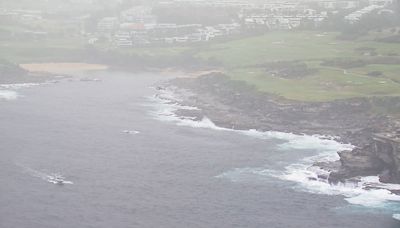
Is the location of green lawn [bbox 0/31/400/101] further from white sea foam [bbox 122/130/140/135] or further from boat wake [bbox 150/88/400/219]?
white sea foam [bbox 122/130/140/135]

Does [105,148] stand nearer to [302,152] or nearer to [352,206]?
[302,152]

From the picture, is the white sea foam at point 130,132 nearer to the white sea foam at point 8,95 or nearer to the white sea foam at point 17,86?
the white sea foam at point 8,95

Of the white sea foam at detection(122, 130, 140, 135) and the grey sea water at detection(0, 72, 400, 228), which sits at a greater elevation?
the grey sea water at detection(0, 72, 400, 228)

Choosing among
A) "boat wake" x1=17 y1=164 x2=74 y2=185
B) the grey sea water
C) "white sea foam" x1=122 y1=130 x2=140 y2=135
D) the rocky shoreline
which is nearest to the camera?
the grey sea water

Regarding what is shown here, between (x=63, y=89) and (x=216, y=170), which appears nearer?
(x=216, y=170)

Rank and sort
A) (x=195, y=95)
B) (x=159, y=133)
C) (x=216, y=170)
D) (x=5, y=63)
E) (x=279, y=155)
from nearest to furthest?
(x=216, y=170) → (x=279, y=155) → (x=159, y=133) → (x=195, y=95) → (x=5, y=63)

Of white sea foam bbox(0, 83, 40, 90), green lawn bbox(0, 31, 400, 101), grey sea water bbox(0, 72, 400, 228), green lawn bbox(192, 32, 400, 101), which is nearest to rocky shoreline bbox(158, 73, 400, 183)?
green lawn bbox(0, 31, 400, 101)

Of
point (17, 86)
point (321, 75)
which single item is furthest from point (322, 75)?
point (17, 86)

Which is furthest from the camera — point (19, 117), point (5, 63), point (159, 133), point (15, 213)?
point (5, 63)

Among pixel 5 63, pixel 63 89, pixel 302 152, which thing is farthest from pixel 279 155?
pixel 5 63
